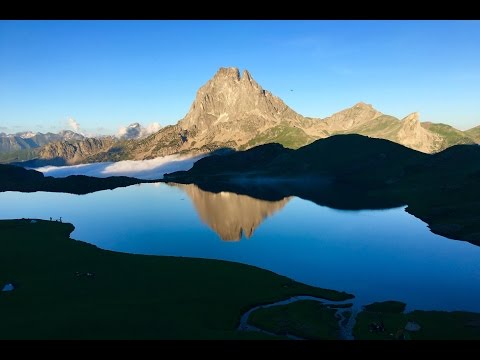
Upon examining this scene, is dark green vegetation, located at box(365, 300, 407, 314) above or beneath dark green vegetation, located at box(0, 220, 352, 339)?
above

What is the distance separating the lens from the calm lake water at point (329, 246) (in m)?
83.5

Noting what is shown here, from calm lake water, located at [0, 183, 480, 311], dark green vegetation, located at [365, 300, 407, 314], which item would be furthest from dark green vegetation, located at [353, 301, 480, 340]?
calm lake water, located at [0, 183, 480, 311]

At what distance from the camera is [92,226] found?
169000 mm

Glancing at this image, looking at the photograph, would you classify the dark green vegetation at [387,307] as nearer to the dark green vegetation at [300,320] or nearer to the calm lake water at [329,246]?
the calm lake water at [329,246]

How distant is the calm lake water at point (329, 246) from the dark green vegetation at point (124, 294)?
39.2ft

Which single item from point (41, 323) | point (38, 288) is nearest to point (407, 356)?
point (41, 323)

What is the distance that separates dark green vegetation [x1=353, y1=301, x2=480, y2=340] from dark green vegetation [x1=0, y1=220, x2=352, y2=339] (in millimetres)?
11831

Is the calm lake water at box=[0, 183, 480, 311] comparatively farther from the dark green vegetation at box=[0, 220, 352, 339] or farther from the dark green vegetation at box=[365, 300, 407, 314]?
the dark green vegetation at box=[0, 220, 352, 339]

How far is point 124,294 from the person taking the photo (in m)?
78.6

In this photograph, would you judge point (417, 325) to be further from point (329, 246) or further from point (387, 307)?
point (329, 246)

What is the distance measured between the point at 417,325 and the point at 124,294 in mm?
57318

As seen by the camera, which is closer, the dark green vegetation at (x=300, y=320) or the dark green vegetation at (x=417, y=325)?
the dark green vegetation at (x=417, y=325)

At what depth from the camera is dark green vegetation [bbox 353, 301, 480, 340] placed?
2311 inches

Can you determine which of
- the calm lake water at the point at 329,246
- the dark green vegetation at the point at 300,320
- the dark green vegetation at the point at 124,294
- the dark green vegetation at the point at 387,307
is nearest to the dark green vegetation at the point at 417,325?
the dark green vegetation at the point at 387,307
